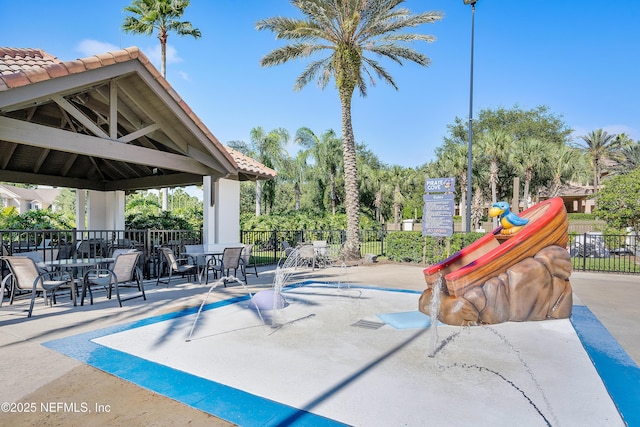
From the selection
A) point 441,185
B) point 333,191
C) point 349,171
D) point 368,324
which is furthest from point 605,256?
point 333,191

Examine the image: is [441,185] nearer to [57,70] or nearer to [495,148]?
[57,70]

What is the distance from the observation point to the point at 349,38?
1541 cm

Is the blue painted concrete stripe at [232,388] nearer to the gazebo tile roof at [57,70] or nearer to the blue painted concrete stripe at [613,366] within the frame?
the blue painted concrete stripe at [613,366]

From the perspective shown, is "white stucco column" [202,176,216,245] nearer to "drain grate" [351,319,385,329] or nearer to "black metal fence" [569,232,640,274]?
"drain grate" [351,319,385,329]

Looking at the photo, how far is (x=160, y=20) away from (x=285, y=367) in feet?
94.2

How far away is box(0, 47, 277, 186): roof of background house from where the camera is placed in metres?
6.04

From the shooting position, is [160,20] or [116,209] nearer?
[116,209]

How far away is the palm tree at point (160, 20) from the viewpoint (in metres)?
25.3

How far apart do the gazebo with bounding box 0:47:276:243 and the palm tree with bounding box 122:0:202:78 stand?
16275 millimetres

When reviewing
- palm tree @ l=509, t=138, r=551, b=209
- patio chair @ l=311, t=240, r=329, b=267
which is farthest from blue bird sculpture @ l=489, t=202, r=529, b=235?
palm tree @ l=509, t=138, r=551, b=209

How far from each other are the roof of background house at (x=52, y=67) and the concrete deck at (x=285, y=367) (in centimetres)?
392

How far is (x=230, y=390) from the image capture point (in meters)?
3.46

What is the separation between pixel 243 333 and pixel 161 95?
611 centimetres

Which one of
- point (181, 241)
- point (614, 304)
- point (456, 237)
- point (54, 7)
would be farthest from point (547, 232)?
point (54, 7)
